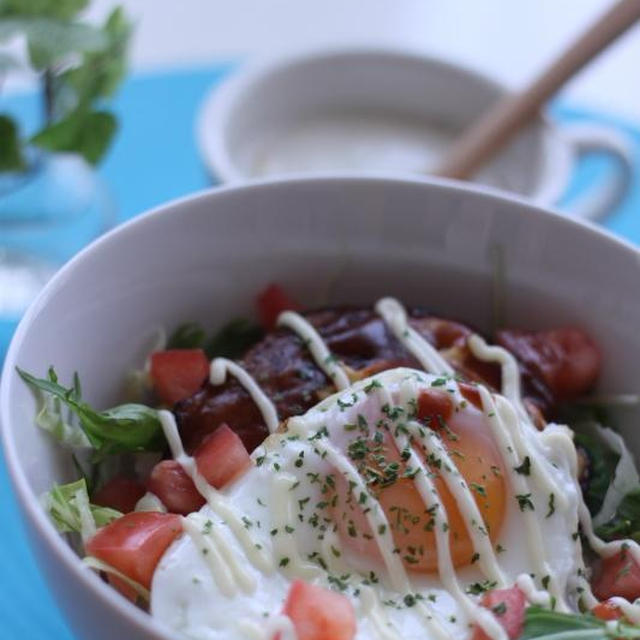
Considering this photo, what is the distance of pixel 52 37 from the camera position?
2.42 meters

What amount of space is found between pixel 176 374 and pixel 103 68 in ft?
3.56

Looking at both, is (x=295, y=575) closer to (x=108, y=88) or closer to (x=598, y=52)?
(x=108, y=88)

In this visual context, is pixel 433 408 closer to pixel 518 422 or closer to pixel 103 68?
pixel 518 422

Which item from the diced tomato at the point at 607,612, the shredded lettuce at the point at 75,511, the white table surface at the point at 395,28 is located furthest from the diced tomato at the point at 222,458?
the white table surface at the point at 395,28

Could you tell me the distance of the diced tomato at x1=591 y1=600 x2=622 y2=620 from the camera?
1436mm

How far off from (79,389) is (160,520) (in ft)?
0.84

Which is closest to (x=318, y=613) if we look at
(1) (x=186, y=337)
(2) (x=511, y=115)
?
(1) (x=186, y=337)

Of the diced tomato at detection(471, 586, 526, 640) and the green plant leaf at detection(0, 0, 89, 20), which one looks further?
the green plant leaf at detection(0, 0, 89, 20)

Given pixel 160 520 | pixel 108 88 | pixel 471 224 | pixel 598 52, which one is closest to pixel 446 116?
pixel 598 52

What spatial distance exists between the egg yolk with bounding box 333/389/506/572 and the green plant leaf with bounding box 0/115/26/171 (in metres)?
1.40

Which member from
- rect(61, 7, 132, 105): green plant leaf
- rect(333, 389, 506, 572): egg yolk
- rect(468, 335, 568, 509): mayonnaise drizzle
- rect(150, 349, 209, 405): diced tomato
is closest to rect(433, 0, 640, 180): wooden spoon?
rect(61, 7, 132, 105): green plant leaf

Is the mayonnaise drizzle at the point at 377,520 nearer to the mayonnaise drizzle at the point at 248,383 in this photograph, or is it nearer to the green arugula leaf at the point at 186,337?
the mayonnaise drizzle at the point at 248,383

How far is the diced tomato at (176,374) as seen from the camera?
68.9 inches

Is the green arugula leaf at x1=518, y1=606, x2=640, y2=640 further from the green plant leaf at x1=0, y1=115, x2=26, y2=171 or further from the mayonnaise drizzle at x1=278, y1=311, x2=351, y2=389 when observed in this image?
the green plant leaf at x1=0, y1=115, x2=26, y2=171
